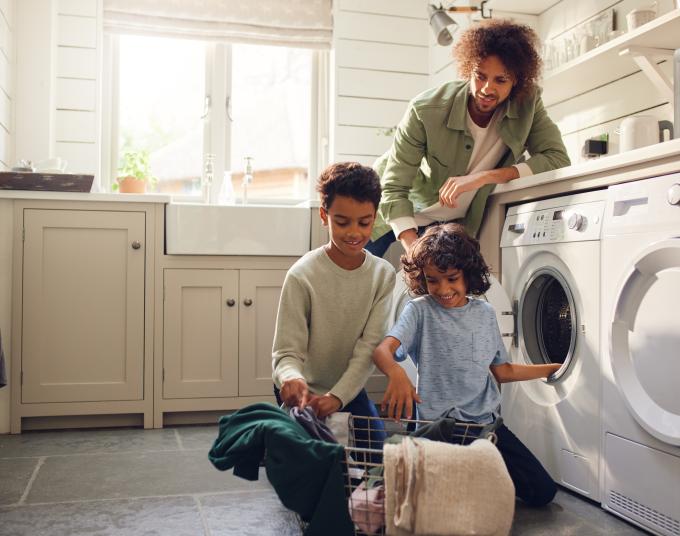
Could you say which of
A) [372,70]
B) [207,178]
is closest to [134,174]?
[207,178]

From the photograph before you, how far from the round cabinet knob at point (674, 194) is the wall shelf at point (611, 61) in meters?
0.78

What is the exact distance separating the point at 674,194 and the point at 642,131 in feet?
2.48

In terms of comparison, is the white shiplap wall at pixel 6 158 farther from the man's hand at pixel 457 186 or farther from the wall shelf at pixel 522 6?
the wall shelf at pixel 522 6

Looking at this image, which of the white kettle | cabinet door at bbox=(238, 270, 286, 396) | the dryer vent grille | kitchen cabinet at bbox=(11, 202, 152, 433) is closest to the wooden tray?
kitchen cabinet at bbox=(11, 202, 152, 433)

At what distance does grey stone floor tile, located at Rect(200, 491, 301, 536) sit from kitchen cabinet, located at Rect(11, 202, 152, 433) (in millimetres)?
1090

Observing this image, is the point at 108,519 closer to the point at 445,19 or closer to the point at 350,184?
the point at 350,184

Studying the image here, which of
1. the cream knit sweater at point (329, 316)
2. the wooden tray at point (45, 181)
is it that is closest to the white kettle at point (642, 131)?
the cream knit sweater at point (329, 316)

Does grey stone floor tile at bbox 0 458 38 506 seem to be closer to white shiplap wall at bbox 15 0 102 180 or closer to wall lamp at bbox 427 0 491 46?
white shiplap wall at bbox 15 0 102 180

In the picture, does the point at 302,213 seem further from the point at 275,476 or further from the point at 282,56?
the point at 275,476

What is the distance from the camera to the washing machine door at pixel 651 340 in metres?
1.57

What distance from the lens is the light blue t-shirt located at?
180 cm

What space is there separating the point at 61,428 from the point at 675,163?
234 cm

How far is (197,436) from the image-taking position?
275 centimetres

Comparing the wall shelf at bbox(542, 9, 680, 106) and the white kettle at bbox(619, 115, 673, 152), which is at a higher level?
the wall shelf at bbox(542, 9, 680, 106)
